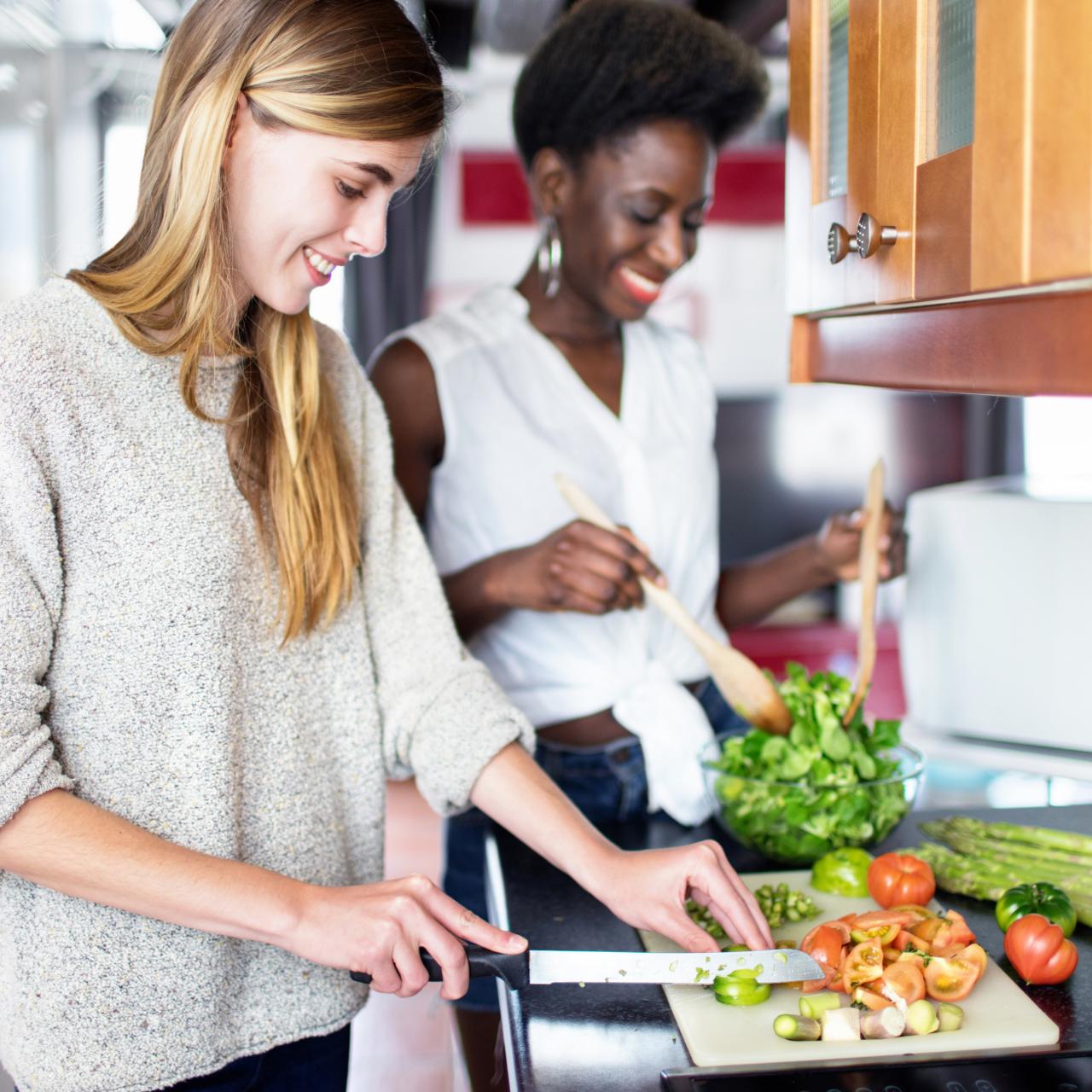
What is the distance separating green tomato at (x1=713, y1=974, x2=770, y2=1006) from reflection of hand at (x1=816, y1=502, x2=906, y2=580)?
79cm

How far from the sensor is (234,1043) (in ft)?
3.51

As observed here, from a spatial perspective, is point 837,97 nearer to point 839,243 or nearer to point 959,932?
point 839,243

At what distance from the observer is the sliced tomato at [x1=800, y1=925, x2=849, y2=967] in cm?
104

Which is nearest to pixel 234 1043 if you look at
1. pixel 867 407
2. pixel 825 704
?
pixel 825 704

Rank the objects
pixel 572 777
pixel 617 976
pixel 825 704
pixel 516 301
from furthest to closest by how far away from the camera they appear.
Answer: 1. pixel 516 301
2. pixel 572 777
3. pixel 825 704
4. pixel 617 976

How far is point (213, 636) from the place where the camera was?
1.02 m

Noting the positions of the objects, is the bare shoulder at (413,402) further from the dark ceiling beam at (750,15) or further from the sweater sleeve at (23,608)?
the dark ceiling beam at (750,15)

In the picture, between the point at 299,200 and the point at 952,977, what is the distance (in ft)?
2.73

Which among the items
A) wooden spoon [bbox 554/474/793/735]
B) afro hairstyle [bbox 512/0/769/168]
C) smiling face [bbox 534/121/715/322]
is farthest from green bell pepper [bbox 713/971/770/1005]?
afro hairstyle [bbox 512/0/769/168]

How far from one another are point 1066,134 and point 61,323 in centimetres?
74

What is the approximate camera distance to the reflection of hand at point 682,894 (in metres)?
1.07

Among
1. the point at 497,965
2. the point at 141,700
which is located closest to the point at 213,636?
the point at 141,700

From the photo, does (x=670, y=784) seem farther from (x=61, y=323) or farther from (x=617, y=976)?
(x=61, y=323)

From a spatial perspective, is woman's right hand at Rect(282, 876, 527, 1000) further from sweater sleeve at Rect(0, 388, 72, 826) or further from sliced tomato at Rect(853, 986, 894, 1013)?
sliced tomato at Rect(853, 986, 894, 1013)
